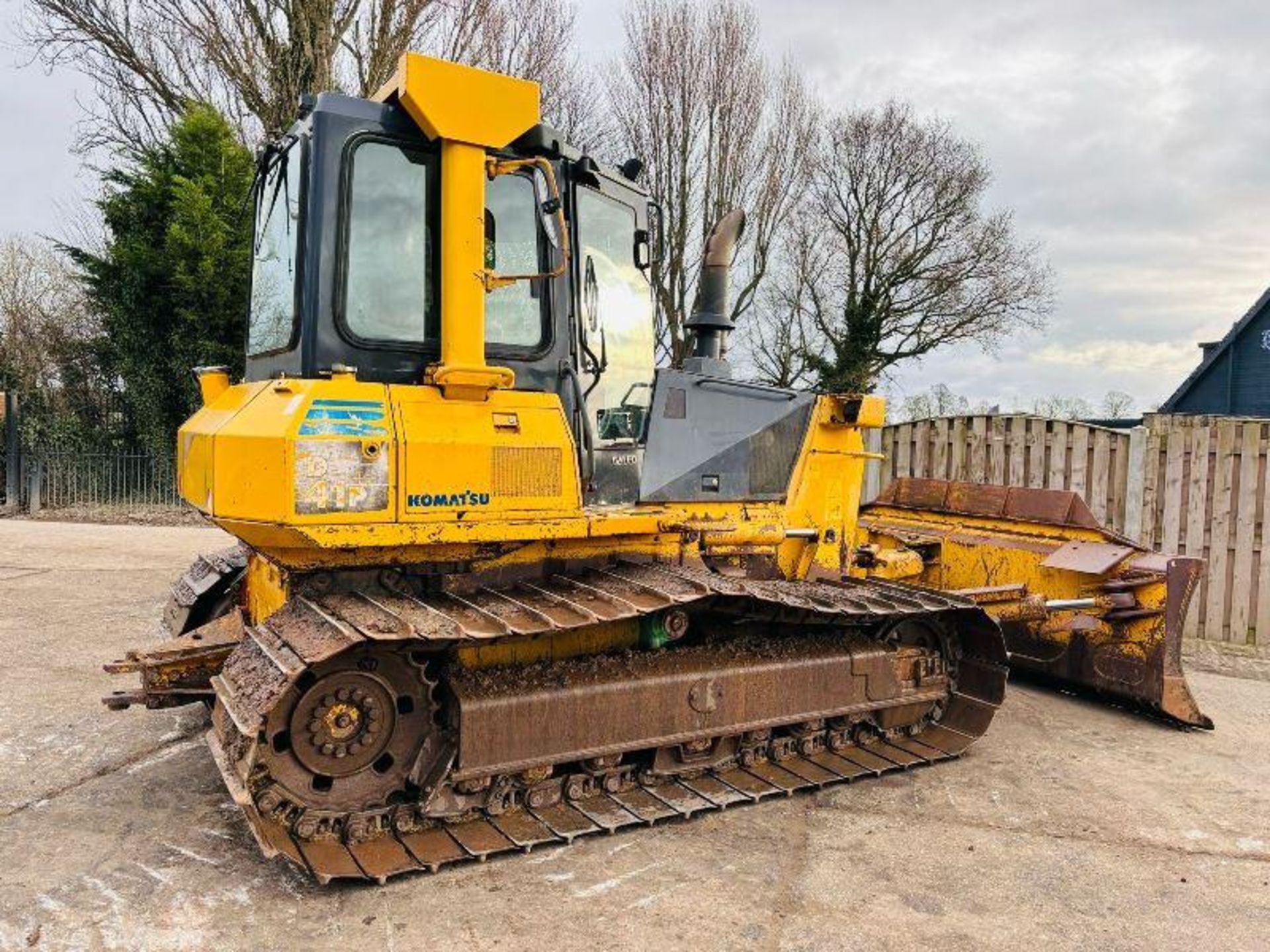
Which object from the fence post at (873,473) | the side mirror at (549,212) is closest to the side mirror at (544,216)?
the side mirror at (549,212)

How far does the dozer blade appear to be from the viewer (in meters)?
5.61

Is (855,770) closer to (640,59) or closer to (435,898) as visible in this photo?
(435,898)

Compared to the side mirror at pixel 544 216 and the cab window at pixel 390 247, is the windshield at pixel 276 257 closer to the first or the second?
the cab window at pixel 390 247

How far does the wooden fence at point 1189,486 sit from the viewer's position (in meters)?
8.12

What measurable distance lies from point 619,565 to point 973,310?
→ 1986 cm

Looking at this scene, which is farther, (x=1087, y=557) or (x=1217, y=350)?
(x=1217, y=350)

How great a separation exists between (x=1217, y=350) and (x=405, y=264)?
1983cm

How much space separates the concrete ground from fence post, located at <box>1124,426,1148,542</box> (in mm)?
3144

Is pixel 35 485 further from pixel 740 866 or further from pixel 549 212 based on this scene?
pixel 740 866

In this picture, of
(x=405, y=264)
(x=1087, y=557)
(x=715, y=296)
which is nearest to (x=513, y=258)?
(x=405, y=264)

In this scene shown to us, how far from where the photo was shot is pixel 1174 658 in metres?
5.68

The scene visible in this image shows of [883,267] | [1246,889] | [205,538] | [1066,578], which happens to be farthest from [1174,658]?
[883,267]

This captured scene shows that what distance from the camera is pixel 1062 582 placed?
19.6 feet

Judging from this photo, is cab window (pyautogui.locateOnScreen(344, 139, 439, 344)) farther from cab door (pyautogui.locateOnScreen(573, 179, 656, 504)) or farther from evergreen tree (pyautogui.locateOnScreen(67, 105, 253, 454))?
evergreen tree (pyautogui.locateOnScreen(67, 105, 253, 454))
